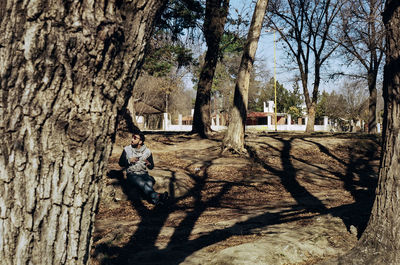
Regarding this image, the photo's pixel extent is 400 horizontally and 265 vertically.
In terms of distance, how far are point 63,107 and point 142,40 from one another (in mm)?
590

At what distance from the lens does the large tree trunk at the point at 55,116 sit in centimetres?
183

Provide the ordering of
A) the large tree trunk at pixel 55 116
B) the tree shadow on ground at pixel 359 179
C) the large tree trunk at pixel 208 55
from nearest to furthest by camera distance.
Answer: the large tree trunk at pixel 55 116
the tree shadow on ground at pixel 359 179
the large tree trunk at pixel 208 55

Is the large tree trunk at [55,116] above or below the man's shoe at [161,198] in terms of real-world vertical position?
above

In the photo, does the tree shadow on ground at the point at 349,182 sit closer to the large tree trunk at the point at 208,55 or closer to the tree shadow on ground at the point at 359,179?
the tree shadow on ground at the point at 359,179

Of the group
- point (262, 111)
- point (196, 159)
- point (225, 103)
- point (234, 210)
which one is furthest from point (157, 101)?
point (234, 210)

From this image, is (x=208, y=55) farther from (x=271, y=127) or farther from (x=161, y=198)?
(x=271, y=127)

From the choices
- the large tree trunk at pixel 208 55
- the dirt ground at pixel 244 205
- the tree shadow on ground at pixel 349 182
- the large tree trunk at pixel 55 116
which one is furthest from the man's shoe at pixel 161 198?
the large tree trunk at pixel 208 55

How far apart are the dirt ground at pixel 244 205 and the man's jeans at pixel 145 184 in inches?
10.1

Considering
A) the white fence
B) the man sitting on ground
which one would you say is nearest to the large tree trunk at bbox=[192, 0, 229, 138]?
the man sitting on ground

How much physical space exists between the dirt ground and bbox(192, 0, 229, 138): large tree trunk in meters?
0.90

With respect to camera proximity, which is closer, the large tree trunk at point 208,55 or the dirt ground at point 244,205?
the dirt ground at point 244,205

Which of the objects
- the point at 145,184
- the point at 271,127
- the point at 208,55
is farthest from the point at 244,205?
the point at 271,127

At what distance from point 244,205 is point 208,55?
9.14 metres

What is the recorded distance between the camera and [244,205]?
8477mm
